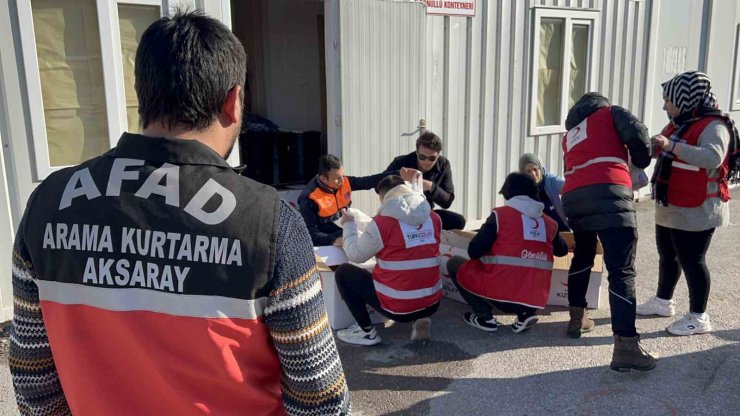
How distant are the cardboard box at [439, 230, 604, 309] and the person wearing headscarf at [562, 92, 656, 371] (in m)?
0.79

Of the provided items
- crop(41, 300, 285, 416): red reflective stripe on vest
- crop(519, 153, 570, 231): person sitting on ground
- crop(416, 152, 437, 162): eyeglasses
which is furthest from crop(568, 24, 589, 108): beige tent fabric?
crop(41, 300, 285, 416): red reflective stripe on vest

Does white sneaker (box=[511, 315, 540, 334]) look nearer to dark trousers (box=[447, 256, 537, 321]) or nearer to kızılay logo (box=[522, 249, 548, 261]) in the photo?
dark trousers (box=[447, 256, 537, 321])

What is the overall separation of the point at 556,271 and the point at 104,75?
366cm

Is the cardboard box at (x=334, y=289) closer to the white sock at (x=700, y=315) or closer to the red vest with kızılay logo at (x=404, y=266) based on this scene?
the red vest with kızılay logo at (x=404, y=266)

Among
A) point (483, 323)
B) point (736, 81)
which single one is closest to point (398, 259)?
point (483, 323)

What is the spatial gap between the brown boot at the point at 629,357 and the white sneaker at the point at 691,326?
68 cm

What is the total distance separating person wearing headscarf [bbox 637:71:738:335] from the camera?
12.8 feet

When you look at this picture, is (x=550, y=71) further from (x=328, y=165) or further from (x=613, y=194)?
(x=613, y=194)

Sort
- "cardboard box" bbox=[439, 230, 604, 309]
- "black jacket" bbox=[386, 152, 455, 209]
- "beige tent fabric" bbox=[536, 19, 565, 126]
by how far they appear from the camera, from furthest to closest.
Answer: "beige tent fabric" bbox=[536, 19, 565, 126]
"black jacket" bbox=[386, 152, 455, 209]
"cardboard box" bbox=[439, 230, 604, 309]

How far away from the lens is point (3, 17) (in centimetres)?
383

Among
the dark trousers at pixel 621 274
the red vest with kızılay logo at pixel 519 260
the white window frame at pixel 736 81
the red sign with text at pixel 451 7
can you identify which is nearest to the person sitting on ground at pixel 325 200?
the red vest with kızılay logo at pixel 519 260

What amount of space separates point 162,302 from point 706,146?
3770mm

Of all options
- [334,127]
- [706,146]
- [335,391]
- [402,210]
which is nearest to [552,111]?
[334,127]

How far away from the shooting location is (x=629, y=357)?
3.70 meters
